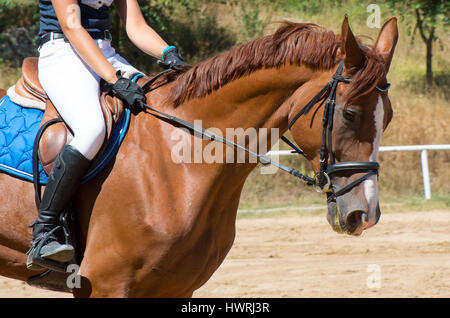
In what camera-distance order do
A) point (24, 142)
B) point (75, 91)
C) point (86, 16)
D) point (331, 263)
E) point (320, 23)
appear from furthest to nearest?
point (320, 23)
point (331, 263)
point (86, 16)
point (24, 142)
point (75, 91)

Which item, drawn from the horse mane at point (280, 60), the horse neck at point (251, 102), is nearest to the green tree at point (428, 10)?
the horse mane at point (280, 60)

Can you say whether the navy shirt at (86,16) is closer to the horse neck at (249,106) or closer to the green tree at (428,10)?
the horse neck at (249,106)

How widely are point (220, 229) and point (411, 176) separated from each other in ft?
31.5

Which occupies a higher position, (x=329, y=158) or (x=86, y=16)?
(x=86, y=16)

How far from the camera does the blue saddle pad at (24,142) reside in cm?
352

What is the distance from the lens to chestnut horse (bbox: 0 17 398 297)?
131 inches

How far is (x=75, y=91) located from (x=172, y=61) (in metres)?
0.67

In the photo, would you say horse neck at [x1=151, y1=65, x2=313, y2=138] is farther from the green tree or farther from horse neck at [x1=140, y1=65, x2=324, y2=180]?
the green tree

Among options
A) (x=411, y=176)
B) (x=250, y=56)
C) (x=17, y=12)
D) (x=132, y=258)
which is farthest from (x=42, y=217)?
(x=17, y=12)

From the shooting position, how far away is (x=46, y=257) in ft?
11.3

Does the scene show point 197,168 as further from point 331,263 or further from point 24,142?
point 331,263

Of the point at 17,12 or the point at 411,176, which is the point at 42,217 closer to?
the point at 411,176

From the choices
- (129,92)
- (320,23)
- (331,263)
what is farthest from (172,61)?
(320,23)

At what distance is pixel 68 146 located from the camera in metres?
3.42
